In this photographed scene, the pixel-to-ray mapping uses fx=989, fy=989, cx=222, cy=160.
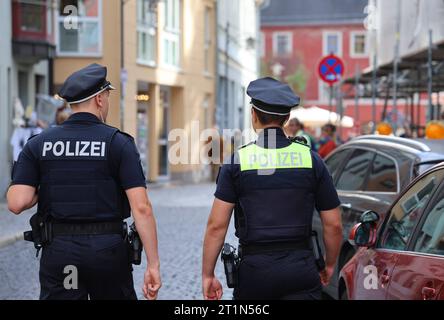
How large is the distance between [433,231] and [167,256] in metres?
7.92

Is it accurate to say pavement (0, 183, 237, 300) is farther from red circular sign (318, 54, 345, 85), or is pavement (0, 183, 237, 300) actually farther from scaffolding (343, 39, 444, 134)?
scaffolding (343, 39, 444, 134)

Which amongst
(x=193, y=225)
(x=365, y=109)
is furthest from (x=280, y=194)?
(x=365, y=109)

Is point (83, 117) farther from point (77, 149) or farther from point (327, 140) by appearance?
point (327, 140)

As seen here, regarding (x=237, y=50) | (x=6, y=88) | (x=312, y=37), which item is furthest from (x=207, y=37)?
(x=312, y=37)

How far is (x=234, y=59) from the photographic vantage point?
44844 mm

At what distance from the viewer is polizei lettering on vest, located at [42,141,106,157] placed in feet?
16.3

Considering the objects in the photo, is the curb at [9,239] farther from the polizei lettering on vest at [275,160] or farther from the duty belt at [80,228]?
the polizei lettering on vest at [275,160]

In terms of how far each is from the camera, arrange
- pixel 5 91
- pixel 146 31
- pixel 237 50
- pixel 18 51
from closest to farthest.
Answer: pixel 5 91
pixel 18 51
pixel 146 31
pixel 237 50

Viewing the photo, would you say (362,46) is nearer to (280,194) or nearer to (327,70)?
(327,70)

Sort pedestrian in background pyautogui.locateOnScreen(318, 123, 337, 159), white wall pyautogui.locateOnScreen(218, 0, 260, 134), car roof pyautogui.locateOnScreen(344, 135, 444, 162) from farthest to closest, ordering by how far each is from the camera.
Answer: white wall pyautogui.locateOnScreen(218, 0, 260, 134) < pedestrian in background pyautogui.locateOnScreen(318, 123, 337, 159) < car roof pyautogui.locateOnScreen(344, 135, 444, 162)

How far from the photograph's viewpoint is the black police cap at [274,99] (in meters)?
4.91

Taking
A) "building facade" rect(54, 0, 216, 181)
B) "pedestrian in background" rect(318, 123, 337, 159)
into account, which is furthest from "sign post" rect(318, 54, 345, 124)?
"building facade" rect(54, 0, 216, 181)

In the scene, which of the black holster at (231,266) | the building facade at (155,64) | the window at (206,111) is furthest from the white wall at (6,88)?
the black holster at (231,266)
